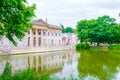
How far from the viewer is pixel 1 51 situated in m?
32.3

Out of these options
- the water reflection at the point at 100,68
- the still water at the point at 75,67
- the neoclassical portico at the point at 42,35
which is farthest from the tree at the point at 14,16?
the neoclassical portico at the point at 42,35

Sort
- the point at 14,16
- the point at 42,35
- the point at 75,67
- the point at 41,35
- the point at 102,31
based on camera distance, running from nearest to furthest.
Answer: the point at 14,16
the point at 75,67
the point at 41,35
the point at 42,35
the point at 102,31

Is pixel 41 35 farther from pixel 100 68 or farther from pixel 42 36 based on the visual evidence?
pixel 100 68

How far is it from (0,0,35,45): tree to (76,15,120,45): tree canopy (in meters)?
47.4

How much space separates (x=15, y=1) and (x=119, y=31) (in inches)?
1999

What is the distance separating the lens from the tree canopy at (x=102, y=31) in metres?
57.7

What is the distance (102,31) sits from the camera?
58000mm

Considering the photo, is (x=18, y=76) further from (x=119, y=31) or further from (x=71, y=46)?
(x=119, y=31)

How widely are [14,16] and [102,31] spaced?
160ft

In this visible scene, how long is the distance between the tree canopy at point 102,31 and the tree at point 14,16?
47354mm

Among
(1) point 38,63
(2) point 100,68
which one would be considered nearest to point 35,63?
(1) point 38,63

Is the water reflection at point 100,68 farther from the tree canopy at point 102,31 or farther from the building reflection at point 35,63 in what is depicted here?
the tree canopy at point 102,31

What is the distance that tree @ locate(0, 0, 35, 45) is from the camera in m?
10.3

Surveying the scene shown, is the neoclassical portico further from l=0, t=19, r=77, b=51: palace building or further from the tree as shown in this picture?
the tree
